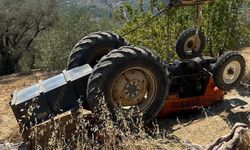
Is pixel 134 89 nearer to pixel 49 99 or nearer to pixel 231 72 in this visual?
pixel 49 99

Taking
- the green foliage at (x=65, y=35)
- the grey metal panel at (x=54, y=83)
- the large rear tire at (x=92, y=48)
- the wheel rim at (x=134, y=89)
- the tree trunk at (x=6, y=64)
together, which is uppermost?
the large rear tire at (x=92, y=48)

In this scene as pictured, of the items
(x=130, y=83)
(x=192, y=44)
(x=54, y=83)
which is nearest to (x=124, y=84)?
(x=130, y=83)

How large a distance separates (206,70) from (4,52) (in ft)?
62.6

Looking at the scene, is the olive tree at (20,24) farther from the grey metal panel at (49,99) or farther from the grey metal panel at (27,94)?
the grey metal panel at (49,99)

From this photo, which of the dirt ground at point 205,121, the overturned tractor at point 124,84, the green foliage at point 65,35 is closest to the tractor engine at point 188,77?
the overturned tractor at point 124,84

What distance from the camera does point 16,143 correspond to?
690 centimetres

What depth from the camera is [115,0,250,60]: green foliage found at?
10.4 meters

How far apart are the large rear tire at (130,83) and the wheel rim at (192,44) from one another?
6.40 ft

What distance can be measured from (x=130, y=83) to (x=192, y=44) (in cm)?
260

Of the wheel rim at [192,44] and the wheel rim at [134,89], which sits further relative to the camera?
the wheel rim at [192,44]

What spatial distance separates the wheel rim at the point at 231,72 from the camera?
7793mm

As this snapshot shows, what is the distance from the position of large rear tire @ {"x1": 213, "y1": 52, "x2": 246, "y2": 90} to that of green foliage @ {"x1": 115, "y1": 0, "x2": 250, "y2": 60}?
266 centimetres

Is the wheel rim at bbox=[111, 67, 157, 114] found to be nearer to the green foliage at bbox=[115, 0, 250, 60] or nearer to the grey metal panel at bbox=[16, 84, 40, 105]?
the grey metal panel at bbox=[16, 84, 40, 105]

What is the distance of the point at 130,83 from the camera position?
6609 millimetres
